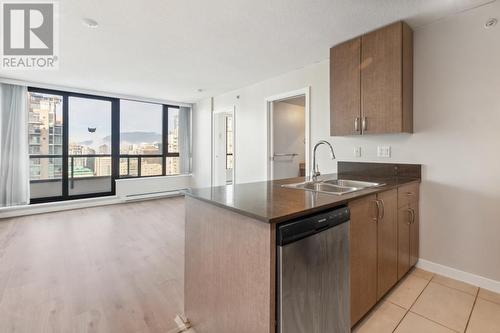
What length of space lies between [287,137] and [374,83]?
7.67 feet

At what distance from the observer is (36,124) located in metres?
4.61

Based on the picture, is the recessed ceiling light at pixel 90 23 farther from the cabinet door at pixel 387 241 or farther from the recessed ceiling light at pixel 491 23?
the recessed ceiling light at pixel 491 23

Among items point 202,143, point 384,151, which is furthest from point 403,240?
point 202,143

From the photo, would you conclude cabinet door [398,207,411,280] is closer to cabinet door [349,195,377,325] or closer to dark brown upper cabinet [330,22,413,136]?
cabinet door [349,195,377,325]

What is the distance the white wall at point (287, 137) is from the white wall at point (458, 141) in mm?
1925

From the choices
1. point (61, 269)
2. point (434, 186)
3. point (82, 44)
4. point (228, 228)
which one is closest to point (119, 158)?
point (82, 44)

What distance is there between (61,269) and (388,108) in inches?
143

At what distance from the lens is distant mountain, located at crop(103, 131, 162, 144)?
5574 mm

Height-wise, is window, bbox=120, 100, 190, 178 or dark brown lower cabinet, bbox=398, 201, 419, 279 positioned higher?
window, bbox=120, 100, 190, 178

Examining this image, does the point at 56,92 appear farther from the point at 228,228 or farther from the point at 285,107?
the point at 228,228

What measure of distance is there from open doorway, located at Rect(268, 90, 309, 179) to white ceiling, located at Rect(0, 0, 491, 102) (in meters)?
0.78

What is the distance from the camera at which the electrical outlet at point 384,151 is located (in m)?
2.57

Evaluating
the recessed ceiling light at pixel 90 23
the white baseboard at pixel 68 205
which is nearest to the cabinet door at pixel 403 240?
the recessed ceiling light at pixel 90 23

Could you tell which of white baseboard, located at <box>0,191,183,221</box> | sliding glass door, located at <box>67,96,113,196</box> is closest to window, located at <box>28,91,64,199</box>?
sliding glass door, located at <box>67,96,113,196</box>
